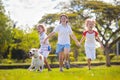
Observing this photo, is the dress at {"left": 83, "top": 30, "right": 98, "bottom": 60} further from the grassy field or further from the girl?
the grassy field

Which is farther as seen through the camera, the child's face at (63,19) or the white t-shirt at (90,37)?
the white t-shirt at (90,37)

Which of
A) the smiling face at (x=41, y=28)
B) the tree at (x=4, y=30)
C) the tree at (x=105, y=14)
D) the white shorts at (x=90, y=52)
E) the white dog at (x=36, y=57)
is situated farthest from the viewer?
the tree at (x=4, y=30)

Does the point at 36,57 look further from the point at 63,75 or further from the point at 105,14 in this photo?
the point at 105,14

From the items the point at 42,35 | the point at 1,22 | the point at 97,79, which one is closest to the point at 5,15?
the point at 1,22

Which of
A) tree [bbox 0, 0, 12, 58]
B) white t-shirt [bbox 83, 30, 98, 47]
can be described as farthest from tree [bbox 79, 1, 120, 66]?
white t-shirt [bbox 83, 30, 98, 47]

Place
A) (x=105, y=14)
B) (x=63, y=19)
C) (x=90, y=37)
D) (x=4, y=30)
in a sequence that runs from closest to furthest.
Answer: (x=63, y=19) → (x=90, y=37) → (x=105, y=14) → (x=4, y=30)

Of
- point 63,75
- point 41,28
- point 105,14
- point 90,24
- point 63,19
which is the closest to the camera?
point 63,75

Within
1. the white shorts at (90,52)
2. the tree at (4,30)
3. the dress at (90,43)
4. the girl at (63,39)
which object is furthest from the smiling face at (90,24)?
the tree at (4,30)

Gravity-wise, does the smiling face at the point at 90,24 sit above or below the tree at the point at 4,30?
below

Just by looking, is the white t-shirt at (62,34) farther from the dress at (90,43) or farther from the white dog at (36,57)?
the dress at (90,43)

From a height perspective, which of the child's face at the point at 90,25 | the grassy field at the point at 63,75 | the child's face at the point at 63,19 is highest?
the child's face at the point at 63,19

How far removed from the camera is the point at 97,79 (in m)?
7.64

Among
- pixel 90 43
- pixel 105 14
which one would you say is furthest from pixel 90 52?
pixel 105 14

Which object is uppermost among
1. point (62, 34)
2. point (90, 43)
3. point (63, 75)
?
point (62, 34)
